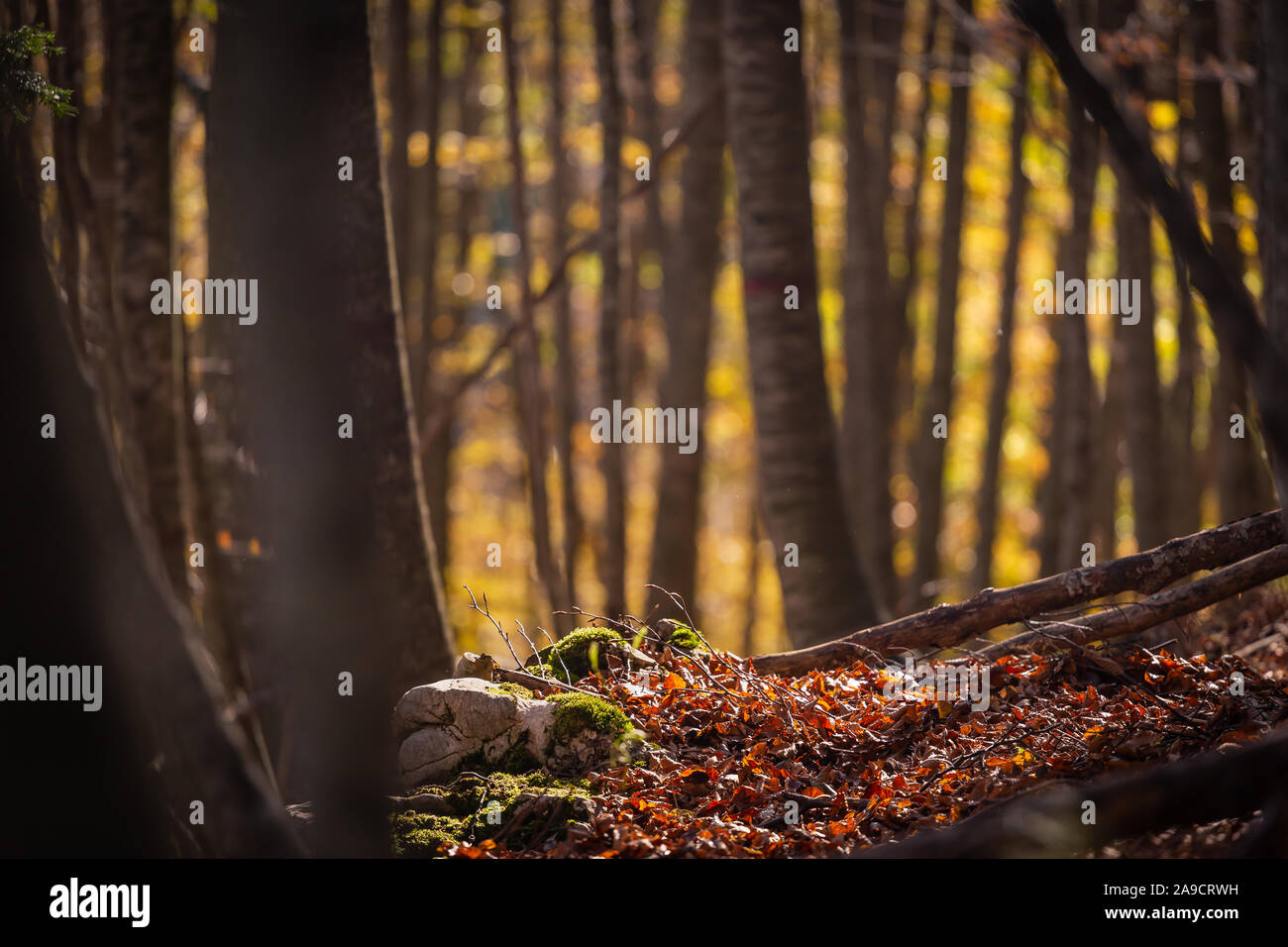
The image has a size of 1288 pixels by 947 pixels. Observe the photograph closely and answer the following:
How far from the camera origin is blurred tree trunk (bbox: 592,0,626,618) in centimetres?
842

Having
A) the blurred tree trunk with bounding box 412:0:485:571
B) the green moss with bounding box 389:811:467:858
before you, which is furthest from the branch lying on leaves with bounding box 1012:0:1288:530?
the blurred tree trunk with bounding box 412:0:485:571

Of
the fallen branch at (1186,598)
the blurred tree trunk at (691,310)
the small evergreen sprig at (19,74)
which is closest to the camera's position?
the small evergreen sprig at (19,74)

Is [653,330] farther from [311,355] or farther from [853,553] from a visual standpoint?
[311,355]

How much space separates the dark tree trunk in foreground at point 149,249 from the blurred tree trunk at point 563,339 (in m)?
3.65

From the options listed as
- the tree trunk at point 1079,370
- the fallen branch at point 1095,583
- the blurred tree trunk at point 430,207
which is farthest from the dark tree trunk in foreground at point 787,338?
the blurred tree trunk at point 430,207

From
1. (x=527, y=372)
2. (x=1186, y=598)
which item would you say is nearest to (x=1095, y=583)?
(x=1186, y=598)

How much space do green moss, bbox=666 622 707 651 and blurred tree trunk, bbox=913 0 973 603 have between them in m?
5.80

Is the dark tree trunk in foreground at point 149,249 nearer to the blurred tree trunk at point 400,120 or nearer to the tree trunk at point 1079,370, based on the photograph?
the blurred tree trunk at point 400,120

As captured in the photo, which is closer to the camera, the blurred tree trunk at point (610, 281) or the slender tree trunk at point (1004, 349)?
the blurred tree trunk at point (610, 281)

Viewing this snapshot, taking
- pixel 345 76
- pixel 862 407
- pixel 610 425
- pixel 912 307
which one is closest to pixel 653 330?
pixel 912 307

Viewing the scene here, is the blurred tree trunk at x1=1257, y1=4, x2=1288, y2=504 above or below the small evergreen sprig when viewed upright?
below

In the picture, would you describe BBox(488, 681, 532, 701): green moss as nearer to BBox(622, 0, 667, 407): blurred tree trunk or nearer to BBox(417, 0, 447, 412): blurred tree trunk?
BBox(622, 0, 667, 407): blurred tree trunk

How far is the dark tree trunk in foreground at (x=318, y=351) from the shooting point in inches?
167

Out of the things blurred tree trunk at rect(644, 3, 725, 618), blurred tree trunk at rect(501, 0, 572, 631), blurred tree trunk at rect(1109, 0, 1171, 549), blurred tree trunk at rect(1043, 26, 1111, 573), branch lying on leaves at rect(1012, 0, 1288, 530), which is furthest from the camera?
blurred tree trunk at rect(644, 3, 725, 618)
